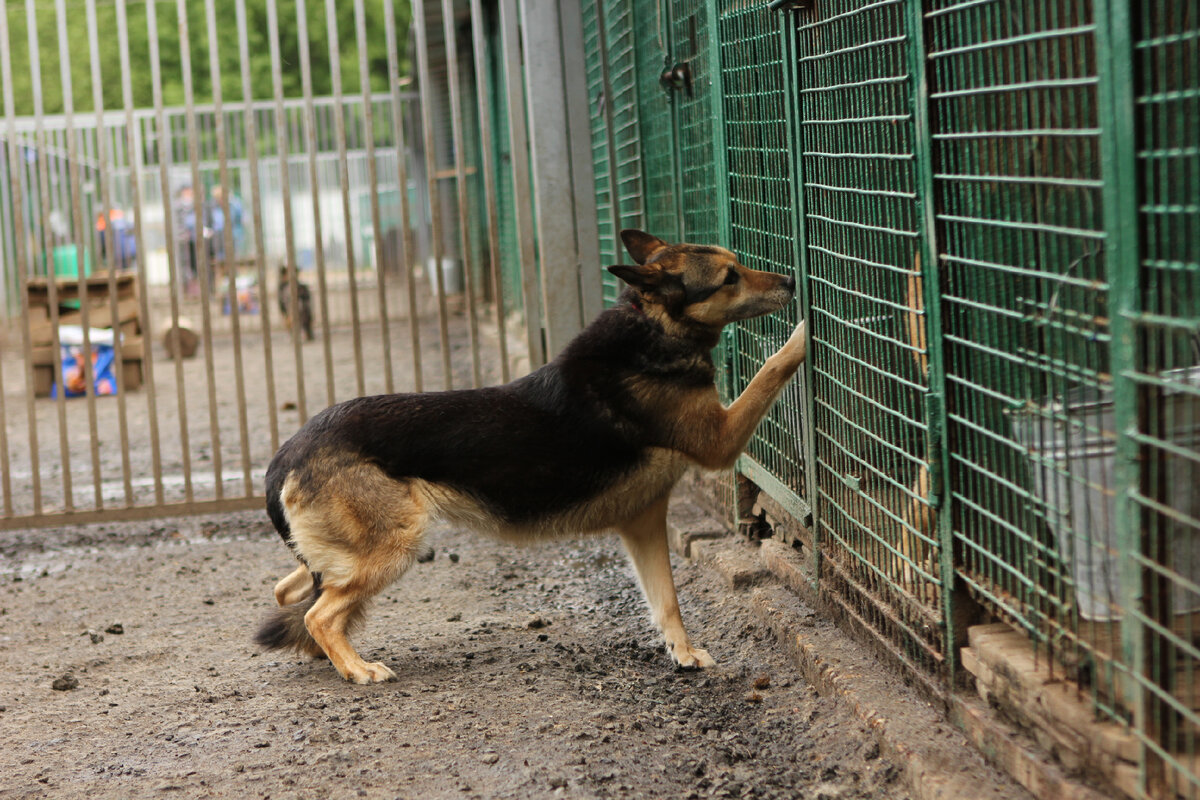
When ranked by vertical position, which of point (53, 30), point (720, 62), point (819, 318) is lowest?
point (819, 318)

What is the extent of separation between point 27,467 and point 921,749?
8489 mm

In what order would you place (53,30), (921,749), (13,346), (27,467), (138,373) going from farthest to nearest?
(53,30)
(13,346)
(138,373)
(27,467)
(921,749)

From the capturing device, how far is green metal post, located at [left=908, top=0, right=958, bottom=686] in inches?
118

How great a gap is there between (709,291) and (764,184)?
672 mm

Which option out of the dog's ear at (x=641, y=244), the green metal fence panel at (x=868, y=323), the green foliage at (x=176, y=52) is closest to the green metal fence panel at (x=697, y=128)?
the dog's ear at (x=641, y=244)

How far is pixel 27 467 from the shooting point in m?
9.78

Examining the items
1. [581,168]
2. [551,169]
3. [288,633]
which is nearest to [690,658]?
[288,633]

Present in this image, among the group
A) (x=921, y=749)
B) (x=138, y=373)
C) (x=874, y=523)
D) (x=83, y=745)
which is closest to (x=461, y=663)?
(x=83, y=745)

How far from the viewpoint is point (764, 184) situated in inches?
190

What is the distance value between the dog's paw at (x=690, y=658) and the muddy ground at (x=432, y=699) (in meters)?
0.04

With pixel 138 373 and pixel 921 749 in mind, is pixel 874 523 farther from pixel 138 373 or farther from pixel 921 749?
pixel 138 373

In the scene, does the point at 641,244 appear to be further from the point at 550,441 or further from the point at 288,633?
the point at 288,633

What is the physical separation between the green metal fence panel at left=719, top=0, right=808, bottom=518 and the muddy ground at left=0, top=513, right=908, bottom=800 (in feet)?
2.06

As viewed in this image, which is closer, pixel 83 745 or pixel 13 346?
pixel 83 745
